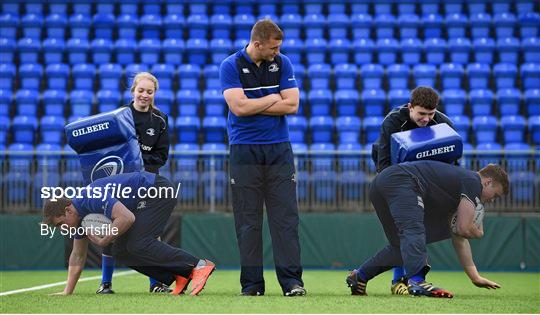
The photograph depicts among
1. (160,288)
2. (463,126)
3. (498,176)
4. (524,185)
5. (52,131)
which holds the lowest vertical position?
(160,288)

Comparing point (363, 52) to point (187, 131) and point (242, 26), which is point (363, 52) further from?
point (187, 131)

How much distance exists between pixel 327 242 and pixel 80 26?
873cm

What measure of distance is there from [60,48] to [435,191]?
43.1 feet

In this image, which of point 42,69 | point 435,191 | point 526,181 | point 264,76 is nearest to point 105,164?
point 264,76

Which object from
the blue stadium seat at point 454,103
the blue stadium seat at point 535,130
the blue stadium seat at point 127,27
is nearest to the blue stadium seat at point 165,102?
the blue stadium seat at point 127,27

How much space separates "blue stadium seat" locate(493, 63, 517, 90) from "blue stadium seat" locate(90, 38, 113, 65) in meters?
Result: 7.63

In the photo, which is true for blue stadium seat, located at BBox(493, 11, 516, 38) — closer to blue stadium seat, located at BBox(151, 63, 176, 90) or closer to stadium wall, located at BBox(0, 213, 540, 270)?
blue stadium seat, located at BBox(151, 63, 176, 90)

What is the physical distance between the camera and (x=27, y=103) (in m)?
16.4

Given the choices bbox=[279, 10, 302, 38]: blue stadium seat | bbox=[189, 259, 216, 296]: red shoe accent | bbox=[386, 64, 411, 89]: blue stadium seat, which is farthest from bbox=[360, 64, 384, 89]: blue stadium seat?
bbox=[189, 259, 216, 296]: red shoe accent

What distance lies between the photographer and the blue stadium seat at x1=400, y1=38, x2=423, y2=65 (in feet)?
58.6

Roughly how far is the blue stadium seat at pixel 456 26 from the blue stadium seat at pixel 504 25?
24.7 inches

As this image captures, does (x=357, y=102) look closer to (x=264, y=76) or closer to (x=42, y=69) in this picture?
(x=42, y=69)

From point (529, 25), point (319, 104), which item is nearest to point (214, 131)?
point (319, 104)

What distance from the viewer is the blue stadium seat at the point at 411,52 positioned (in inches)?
703
